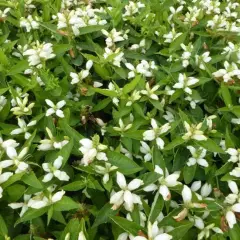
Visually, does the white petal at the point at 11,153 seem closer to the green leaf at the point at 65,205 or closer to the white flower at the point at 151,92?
the green leaf at the point at 65,205

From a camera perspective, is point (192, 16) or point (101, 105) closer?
point (101, 105)

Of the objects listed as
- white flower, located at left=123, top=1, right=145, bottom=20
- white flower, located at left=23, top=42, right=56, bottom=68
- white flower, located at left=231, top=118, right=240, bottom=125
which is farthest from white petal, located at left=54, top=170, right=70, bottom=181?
white flower, located at left=123, top=1, right=145, bottom=20

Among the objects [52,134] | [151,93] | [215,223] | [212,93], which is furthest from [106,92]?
[215,223]

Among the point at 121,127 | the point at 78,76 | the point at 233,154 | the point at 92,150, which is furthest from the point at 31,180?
the point at 233,154

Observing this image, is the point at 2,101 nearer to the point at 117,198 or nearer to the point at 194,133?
the point at 117,198

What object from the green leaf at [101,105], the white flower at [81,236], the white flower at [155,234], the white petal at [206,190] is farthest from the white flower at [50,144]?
the white petal at [206,190]

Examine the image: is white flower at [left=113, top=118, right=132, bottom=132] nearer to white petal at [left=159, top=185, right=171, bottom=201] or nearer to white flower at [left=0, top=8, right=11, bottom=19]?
white petal at [left=159, top=185, right=171, bottom=201]

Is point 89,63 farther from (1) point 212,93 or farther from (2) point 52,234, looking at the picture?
(2) point 52,234
